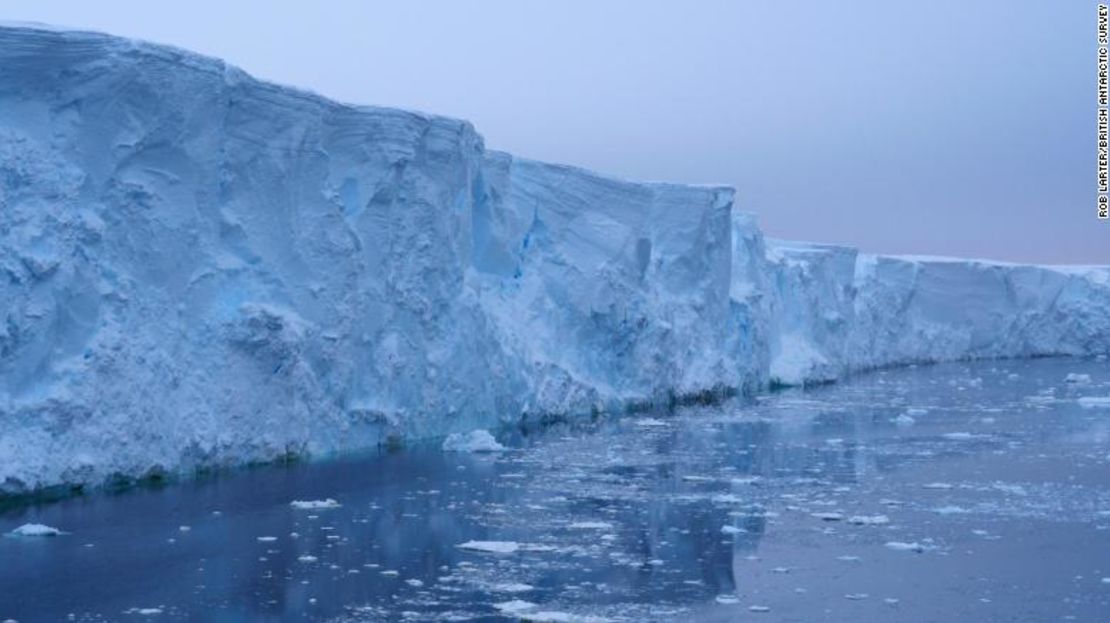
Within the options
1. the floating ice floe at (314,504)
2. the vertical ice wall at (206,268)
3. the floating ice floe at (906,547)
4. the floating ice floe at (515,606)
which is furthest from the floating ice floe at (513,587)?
the vertical ice wall at (206,268)

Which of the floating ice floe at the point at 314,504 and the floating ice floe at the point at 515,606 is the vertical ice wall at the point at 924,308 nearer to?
the floating ice floe at the point at 314,504

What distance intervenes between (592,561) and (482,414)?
793 cm

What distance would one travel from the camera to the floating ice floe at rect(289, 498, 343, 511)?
976 centimetres

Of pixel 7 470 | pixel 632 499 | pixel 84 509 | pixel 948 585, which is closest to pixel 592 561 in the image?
pixel 948 585

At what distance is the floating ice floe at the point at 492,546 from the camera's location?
8242 mm

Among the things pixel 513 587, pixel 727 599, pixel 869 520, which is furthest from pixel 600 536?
pixel 869 520

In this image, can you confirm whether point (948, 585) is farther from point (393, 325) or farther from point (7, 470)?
point (393, 325)

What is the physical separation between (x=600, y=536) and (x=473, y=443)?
5.16m

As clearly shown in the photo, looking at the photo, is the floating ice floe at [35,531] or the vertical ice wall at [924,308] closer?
the floating ice floe at [35,531]

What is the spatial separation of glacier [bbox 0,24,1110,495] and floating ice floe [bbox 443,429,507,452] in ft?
2.02

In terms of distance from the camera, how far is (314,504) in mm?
9891

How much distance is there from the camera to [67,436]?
1004 centimetres

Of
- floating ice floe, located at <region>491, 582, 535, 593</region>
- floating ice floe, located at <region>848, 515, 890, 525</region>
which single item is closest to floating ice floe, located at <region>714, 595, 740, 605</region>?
floating ice floe, located at <region>491, 582, 535, 593</region>

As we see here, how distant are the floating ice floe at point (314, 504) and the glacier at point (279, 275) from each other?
1.58 m
